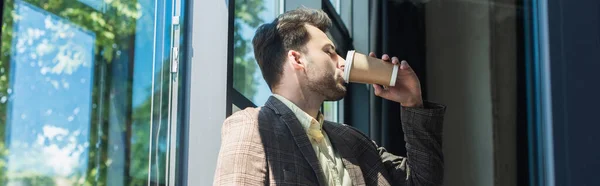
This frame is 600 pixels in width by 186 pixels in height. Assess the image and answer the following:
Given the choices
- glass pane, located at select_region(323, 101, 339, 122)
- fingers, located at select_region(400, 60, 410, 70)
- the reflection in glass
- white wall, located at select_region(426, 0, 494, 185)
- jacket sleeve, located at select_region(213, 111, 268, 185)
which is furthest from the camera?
white wall, located at select_region(426, 0, 494, 185)

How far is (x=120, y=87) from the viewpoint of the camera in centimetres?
161

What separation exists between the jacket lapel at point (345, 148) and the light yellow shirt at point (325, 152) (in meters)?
0.01

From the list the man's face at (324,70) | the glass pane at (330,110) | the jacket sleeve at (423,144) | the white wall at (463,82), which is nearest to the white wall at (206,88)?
the man's face at (324,70)

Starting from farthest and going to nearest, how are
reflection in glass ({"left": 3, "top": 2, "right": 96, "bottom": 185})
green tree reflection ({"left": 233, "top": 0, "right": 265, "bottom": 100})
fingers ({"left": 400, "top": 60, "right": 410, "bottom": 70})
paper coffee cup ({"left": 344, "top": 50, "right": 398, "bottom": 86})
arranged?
green tree reflection ({"left": 233, "top": 0, "right": 265, "bottom": 100})
fingers ({"left": 400, "top": 60, "right": 410, "bottom": 70})
paper coffee cup ({"left": 344, "top": 50, "right": 398, "bottom": 86})
reflection in glass ({"left": 3, "top": 2, "right": 96, "bottom": 185})

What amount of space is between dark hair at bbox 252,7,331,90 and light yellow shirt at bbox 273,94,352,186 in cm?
9

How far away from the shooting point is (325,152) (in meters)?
1.73

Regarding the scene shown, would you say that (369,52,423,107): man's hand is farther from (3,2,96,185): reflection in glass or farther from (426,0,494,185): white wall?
(426,0,494,185): white wall

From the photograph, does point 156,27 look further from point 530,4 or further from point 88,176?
point 530,4

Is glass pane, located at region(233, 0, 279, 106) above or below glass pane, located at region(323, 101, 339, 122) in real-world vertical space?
above

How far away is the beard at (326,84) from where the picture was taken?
Result: 5.96 feet

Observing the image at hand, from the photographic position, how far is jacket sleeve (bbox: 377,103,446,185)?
1801mm

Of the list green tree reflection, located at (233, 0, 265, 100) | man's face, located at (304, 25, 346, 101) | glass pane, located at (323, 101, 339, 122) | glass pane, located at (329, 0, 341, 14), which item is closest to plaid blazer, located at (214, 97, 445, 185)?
man's face, located at (304, 25, 346, 101)

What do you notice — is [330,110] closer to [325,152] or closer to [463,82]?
[463,82]

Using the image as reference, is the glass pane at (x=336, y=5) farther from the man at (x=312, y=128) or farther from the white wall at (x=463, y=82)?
the man at (x=312, y=128)
